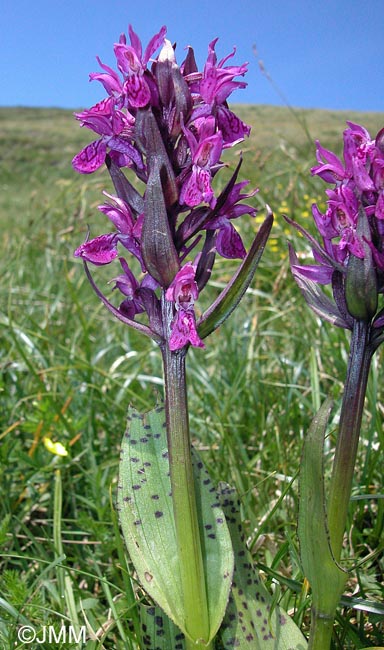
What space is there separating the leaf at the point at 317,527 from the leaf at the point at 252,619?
0.46 ft

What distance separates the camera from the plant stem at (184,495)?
126 cm

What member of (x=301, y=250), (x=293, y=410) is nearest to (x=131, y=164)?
A: (x=293, y=410)

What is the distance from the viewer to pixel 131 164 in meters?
1.33

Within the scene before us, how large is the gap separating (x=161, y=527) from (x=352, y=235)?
767mm

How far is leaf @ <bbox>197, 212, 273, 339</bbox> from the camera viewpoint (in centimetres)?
123

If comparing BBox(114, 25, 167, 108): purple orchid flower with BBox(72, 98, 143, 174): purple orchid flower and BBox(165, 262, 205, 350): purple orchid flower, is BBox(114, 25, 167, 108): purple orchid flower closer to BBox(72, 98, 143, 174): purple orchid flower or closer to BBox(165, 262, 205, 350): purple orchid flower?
BBox(72, 98, 143, 174): purple orchid flower

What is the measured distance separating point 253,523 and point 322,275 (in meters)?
0.83

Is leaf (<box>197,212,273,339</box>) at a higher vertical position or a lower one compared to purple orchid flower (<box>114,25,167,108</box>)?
lower

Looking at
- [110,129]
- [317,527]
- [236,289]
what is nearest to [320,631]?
[317,527]

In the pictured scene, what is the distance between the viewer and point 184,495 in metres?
1.27

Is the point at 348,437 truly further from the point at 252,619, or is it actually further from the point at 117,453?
the point at 117,453

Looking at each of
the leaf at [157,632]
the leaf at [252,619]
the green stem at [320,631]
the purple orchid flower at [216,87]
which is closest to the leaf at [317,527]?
the green stem at [320,631]

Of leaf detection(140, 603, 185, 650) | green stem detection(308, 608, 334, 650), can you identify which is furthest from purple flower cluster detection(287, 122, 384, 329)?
leaf detection(140, 603, 185, 650)

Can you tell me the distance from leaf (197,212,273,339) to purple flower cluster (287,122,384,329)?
125 mm
